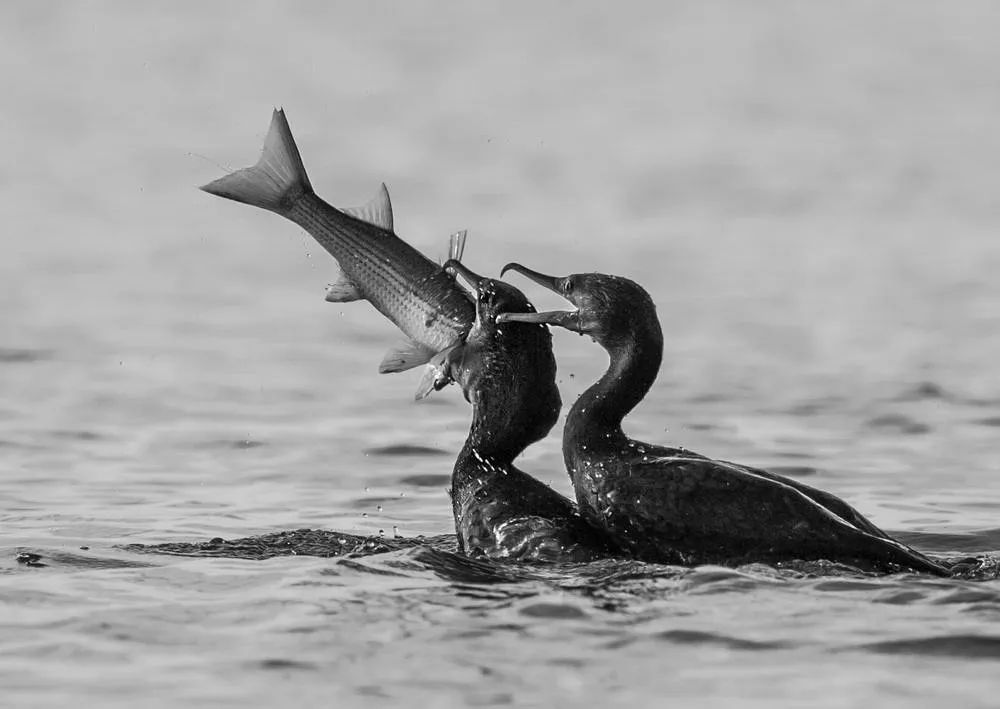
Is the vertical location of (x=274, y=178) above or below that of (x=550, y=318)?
above

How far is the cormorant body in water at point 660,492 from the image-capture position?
31.4ft

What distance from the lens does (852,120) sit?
29.5 metres

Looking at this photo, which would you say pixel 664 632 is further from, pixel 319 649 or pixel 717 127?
pixel 717 127

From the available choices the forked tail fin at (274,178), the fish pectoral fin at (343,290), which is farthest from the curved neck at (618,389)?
the forked tail fin at (274,178)

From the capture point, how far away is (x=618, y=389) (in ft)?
34.0

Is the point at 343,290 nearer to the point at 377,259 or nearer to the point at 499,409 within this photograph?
the point at 377,259

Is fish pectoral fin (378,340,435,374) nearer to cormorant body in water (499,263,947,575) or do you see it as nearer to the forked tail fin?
cormorant body in water (499,263,947,575)

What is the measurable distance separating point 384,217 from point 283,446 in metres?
3.74

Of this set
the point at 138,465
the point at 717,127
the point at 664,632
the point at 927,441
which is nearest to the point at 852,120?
the point at 717,127

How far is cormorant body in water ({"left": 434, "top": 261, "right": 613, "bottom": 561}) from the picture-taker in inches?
408

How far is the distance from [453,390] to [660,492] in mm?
6574

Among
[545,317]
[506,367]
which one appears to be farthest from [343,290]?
[545,317]

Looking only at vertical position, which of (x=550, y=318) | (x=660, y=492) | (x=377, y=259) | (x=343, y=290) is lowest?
(x=660, y=492)

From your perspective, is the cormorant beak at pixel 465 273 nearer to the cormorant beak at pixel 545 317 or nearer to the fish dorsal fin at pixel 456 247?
the fish dorsal fin at pixel 456 247
